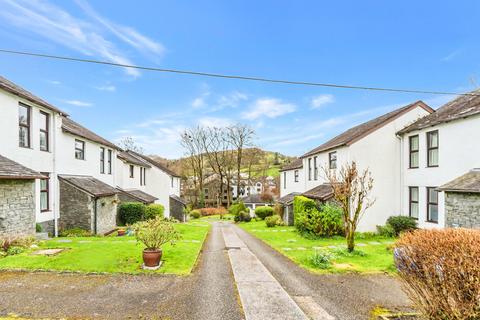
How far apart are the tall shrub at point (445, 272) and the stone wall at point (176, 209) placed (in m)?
33.6

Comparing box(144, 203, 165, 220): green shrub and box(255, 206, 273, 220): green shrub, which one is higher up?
box(144, 203, 165, 220): green shrub

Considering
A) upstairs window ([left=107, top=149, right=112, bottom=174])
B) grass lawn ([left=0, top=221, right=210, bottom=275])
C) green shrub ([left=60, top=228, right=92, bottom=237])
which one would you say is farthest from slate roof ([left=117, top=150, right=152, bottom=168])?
grass lawn ([left=0, top=221, right=210, bottom=275])

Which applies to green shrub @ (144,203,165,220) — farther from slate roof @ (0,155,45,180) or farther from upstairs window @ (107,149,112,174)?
slate roof @ (0,155,45,180)

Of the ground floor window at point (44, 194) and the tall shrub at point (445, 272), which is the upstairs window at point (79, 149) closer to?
the ground floor window at point (44, 194)

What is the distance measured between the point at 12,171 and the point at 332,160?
763 inches

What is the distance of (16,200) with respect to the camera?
37.9 feet

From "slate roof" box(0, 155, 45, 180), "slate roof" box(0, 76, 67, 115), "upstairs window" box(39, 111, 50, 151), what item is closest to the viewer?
"slate roof" box(0, 155, 45, 180)

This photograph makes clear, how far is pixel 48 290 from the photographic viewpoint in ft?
23.1

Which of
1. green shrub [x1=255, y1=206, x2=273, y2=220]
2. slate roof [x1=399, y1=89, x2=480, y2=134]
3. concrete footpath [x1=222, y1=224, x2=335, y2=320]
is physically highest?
slate roof [x1=399, y1=89, x2=480, y2=134]

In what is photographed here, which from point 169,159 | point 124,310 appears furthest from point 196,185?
point 124,310

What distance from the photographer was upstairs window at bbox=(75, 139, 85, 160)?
1872 centimetres

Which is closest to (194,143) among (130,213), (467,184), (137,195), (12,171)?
(137,195)

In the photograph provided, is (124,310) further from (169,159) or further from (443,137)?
(169,159)

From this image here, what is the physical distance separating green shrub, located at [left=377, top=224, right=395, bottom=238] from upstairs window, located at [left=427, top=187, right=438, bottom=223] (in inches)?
86.5
